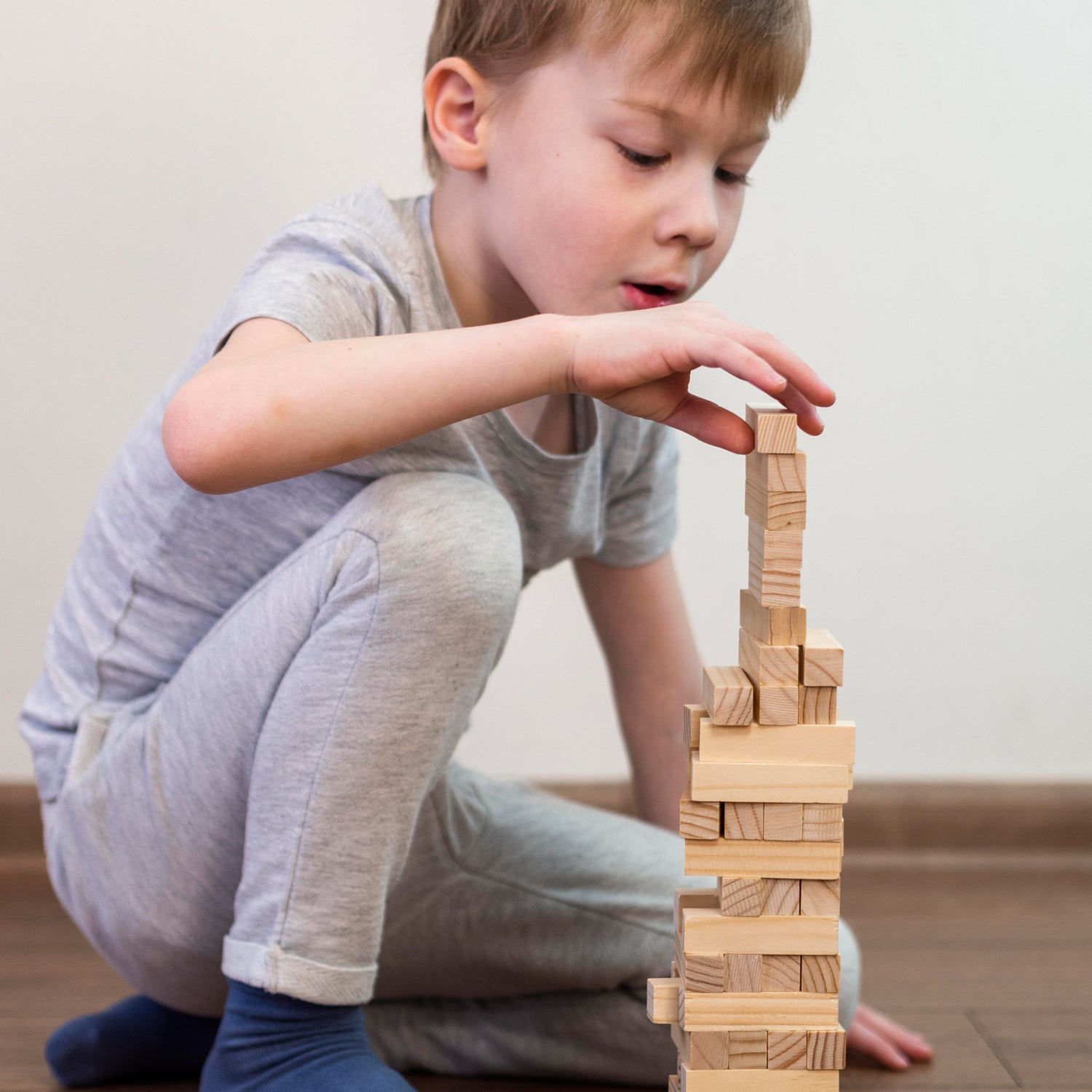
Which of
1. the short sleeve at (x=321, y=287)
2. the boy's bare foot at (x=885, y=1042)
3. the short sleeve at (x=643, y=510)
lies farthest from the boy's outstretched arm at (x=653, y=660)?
the short sleeve at (x=321, y=287)

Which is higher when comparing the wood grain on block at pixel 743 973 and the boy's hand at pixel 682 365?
the boy's hand at pixel 682 365

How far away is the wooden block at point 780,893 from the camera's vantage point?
62 cm

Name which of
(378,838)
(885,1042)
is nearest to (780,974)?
(378,838)

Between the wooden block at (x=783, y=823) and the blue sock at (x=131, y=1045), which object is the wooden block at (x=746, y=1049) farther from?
the blue sock at (x=131, y=1045)

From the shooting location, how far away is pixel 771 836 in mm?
615

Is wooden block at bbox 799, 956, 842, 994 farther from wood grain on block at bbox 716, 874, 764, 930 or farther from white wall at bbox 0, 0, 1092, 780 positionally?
white wall at bbox 0, 0, 1092, 780

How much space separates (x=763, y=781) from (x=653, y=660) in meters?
0.46

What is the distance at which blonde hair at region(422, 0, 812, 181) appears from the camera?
75 centimetres

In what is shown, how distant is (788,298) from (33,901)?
0.93 meters

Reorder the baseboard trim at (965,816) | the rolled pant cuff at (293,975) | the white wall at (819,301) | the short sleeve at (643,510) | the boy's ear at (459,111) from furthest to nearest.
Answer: the baseboard trim at (965,816), the white wall at (819,301), the short sleeve at (643,510), the boy's ear at (459,111), the rolled pant cuff at (293,975)

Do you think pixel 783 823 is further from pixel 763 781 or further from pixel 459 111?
pixel 459 111

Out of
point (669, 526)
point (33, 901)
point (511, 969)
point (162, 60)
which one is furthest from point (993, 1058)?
point (162, 60)

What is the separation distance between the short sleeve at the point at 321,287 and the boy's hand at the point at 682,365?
0.18 metres

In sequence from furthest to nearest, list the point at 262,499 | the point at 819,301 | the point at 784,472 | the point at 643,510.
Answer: the point at 819,301, the point at 643,510, the point at 262,499, the point at 784,472
